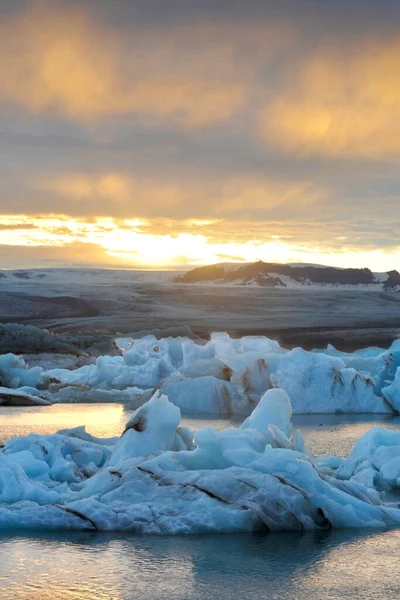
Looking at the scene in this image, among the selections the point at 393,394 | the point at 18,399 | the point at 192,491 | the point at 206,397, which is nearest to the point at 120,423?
the point at 206,397

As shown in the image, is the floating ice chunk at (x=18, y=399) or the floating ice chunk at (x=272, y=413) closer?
the floating ice chunk at (x=272, y=413)

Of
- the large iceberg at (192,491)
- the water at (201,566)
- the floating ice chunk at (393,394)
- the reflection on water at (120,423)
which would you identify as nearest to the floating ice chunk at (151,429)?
the large iceberg at (192,491)

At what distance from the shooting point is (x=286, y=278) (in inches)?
3191

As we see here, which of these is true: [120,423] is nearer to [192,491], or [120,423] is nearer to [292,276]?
[192,491]

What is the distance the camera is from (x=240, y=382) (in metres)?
17.5

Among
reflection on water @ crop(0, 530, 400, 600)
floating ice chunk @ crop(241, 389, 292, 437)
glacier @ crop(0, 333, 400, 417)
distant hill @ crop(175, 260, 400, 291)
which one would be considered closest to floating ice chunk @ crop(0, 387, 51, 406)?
glacier @ crop(0, 333, 400, 417)

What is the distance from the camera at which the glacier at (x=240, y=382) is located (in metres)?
17.0

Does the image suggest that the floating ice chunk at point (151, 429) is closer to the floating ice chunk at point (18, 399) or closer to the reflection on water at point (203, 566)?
the reflection on water at point (203, 566)

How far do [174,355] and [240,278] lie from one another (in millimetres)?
55126

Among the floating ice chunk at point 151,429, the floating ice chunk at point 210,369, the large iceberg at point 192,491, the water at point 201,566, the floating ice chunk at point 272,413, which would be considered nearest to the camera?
the water at point 201,566

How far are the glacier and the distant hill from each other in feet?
186

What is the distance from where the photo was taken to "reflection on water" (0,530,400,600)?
5.72m

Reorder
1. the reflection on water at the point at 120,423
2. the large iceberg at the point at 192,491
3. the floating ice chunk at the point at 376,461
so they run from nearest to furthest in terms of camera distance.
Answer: the large iceberg at the point at 192,491
the floating ice chunk at the point at 376,461
the reflection on water at the point at 120,423

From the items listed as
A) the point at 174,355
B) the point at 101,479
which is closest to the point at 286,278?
the point at 174,355
